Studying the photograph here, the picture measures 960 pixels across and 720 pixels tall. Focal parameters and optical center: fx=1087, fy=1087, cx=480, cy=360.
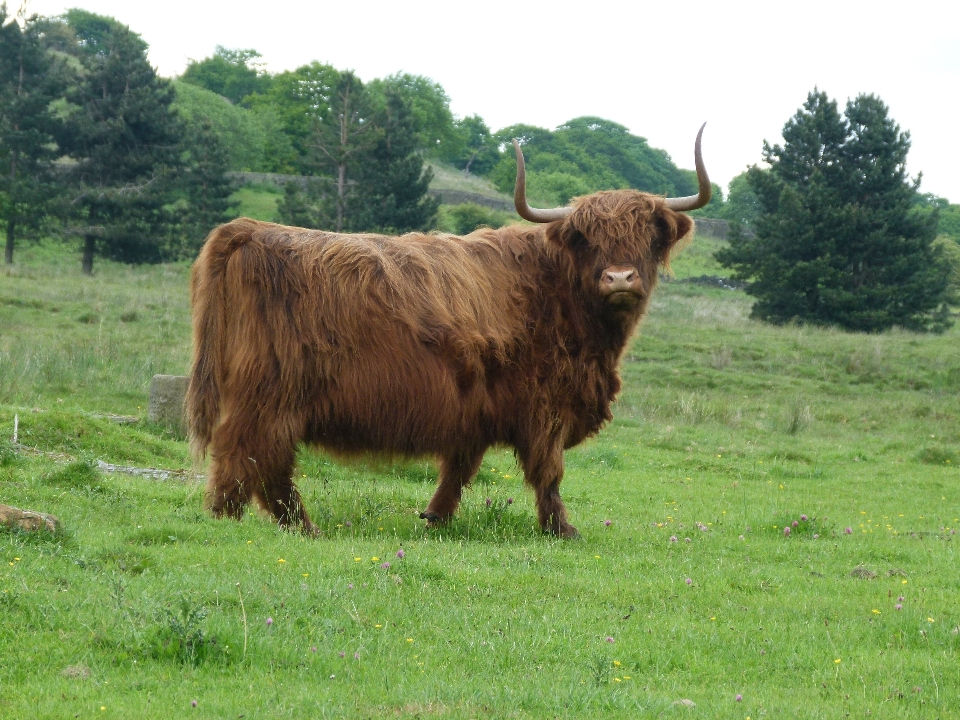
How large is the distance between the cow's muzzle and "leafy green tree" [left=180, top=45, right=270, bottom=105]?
9740 cm

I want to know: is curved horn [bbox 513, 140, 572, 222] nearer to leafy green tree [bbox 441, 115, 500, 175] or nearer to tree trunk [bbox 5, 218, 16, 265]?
tree trunk [bbox 5, 218, 16, 265]

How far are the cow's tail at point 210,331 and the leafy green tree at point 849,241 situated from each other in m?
31.5

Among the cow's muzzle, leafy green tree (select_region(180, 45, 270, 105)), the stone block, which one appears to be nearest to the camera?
the cow's muzzle

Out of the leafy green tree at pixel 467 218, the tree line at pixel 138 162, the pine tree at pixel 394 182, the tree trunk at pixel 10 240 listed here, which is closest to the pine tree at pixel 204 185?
the tree line at pixel 138 162

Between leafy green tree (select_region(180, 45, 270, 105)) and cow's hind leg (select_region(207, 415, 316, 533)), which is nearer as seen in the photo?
cow's hind leg (select_region(207, 415, 316, 533))

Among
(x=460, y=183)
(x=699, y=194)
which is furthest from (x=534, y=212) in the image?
(x=460, y=183)

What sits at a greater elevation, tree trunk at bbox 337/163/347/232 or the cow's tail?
tree trunk at bbox 337/163/347/232

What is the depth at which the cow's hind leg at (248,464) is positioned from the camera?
649 centimetres

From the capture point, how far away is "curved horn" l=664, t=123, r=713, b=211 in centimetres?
741

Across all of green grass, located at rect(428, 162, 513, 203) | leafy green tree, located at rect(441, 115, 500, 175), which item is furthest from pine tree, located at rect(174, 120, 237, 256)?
leafy green tree, located at rect(441, 115, 500, 175)

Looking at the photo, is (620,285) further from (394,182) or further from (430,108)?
(430,108)

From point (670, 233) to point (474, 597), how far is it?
3.47m

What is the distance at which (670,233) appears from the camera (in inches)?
302

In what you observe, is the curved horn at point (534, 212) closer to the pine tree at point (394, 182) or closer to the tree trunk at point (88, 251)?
the pine tree at point (394, 182)
